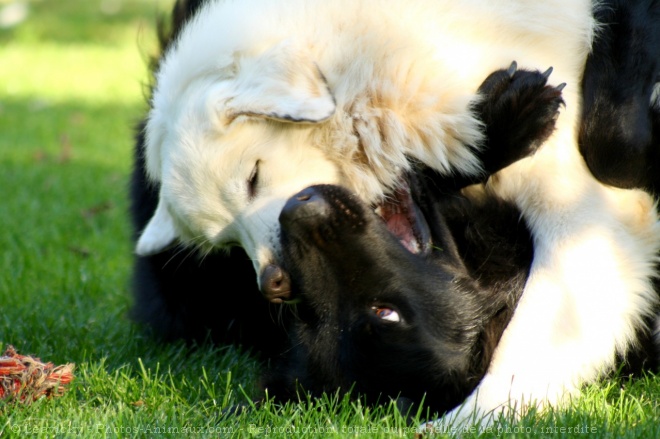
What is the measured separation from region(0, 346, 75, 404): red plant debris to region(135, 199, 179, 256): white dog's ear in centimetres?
69

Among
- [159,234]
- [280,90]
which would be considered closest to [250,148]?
[280,90]

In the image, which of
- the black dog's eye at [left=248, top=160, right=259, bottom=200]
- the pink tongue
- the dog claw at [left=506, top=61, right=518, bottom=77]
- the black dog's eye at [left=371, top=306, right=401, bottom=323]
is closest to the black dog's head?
the black dog's eye at [left=371, top=306, right=401, bottom=323]

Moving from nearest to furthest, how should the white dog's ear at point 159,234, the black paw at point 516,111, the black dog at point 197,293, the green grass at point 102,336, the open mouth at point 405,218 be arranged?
1. the green grass at point 102,336
2. the black paw at point 516,111
3. the open mouth at point 405,218
4. the white dog's ear at point 159,234
5. the black dog at point 197,293

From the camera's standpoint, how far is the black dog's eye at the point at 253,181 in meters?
2.92

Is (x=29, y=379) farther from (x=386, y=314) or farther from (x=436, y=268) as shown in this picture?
(x=436, y=268)

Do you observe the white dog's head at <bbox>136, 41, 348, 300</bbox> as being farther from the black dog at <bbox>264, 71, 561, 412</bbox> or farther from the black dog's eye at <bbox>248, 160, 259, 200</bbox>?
the black dog at <bbox>264, 71, 561, 412</bbox>

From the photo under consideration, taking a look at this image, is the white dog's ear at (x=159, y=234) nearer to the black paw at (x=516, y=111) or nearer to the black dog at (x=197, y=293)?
the black dog at (x=197, y=293)

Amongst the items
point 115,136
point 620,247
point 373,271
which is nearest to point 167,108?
point 373,271

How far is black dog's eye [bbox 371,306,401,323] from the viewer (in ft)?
9.23

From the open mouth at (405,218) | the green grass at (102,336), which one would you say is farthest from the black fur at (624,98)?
the green grass at (102,336)

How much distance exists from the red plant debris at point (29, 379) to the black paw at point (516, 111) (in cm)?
161

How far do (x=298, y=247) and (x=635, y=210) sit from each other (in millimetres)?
1155

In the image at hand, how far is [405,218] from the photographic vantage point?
310cm

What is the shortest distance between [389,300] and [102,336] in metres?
1.43
